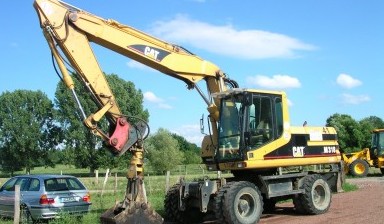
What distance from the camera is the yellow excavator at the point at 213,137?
10438mm

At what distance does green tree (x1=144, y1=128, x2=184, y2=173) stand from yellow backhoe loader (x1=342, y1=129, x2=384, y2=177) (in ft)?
131

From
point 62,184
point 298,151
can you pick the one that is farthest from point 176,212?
point 298,151

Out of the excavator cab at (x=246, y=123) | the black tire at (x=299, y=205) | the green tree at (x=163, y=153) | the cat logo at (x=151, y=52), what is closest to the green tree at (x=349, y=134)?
the green tree at (x=163, y=153)

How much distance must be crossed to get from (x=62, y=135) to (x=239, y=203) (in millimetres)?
55566

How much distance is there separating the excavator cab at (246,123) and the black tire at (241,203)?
783 mm

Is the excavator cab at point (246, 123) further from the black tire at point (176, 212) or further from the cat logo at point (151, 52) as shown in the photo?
the cat logo at point (151, 52)

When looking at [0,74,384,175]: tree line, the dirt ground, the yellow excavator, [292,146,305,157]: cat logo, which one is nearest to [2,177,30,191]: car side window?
the yellow excavator

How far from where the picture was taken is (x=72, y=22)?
415 inches

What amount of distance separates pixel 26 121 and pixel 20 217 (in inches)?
2161

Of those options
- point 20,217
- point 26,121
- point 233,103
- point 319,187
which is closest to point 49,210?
point 20,217

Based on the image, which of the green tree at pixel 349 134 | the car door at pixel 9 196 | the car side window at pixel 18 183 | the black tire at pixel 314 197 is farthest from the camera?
the green tree at pixel 349 134

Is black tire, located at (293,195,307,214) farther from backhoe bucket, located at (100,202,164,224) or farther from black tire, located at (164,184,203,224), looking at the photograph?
backhoe bucket, located at (100,202,164,224)

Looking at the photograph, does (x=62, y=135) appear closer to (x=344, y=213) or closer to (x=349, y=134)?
(x=349, y=134)

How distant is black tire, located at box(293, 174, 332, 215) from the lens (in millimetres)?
13070
